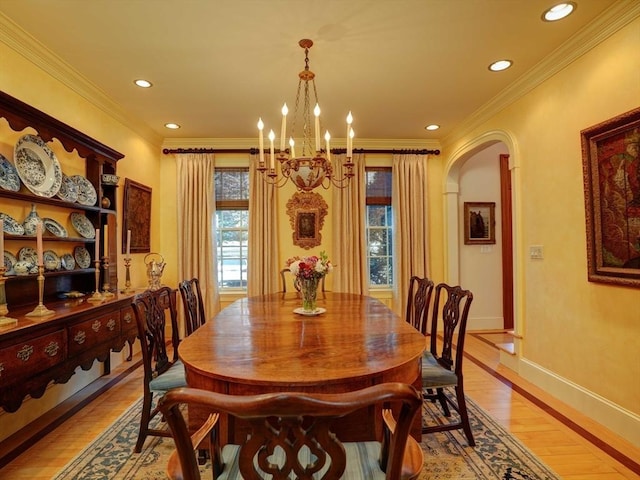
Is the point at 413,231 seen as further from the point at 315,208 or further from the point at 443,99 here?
the point at 443,99

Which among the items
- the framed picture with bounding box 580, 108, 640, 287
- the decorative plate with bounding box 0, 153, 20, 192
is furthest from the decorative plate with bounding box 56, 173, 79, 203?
the framed picture with bounding box 580, 108, 640, 287

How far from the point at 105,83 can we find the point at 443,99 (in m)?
3.21

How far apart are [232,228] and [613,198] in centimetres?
414

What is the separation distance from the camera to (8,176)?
2.23 meters

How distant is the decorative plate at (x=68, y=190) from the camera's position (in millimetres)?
2709

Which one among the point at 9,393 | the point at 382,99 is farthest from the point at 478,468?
the point at 382,99

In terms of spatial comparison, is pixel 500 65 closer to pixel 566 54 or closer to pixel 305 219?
pixel 566 54

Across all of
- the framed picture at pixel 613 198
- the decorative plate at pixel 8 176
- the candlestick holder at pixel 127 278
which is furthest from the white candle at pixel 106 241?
the framed picture at pixel 613 198

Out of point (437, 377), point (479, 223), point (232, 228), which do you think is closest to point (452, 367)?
point (437, 377)

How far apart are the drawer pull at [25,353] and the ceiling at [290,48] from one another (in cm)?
202

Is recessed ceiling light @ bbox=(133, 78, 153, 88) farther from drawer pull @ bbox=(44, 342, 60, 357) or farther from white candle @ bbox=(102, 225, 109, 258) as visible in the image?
drawer pull @ bbox=(44, 342, 60, 357)

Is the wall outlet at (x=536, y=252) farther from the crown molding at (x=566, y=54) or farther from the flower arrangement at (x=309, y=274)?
the flower arrangement at (x=309, y=274)

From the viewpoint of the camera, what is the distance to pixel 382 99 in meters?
3.49

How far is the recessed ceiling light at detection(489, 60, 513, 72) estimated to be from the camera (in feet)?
9.27
